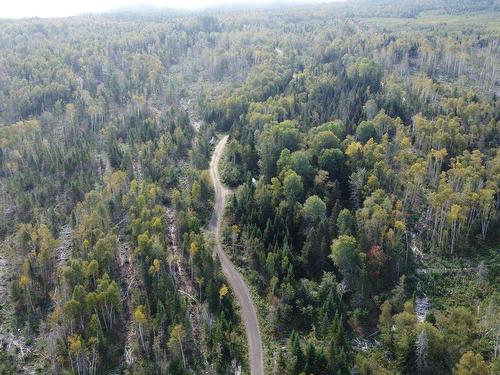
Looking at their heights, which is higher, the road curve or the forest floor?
the road curve

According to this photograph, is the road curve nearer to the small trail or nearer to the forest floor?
the small trail

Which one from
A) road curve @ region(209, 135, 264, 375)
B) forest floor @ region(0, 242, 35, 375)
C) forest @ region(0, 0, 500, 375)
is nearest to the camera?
road curve @ region(209, 135, 264, 375)

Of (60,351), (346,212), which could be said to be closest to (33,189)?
(60,351)

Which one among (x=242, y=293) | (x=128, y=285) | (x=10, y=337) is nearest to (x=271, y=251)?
(x=242, y=293)

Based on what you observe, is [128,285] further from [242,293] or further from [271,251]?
[271,251]

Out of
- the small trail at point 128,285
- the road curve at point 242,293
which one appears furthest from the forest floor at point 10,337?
the road curve at point 242,293

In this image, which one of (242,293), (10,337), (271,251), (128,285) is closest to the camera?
(10,337)

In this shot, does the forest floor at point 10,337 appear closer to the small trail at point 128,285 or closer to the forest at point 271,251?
the forest at point 271,251

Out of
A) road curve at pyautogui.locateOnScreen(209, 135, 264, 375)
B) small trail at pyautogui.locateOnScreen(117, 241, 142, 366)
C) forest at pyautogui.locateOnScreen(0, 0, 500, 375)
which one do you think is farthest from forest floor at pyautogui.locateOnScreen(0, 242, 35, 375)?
road curve at pyautogui.locateOnScreen(209, 135, 264, 375)
